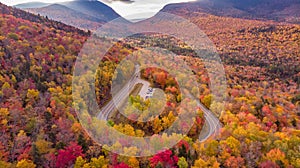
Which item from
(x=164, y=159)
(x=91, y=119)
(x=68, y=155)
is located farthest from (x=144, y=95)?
(x=68, y=155)

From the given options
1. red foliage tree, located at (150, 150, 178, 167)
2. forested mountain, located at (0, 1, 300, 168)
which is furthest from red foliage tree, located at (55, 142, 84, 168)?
red foliage tree, located at (150, 150, 178, 167)

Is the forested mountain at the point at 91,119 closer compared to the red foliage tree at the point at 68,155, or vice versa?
the red foliage tree at the point at 68,155

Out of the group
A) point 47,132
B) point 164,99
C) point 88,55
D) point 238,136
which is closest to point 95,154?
point 47,132

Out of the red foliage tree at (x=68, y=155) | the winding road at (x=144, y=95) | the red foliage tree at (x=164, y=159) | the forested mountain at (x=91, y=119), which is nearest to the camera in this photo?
the red foliage tree at (x=68, y=155)

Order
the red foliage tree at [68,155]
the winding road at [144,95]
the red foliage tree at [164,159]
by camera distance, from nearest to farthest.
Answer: the red foliage tree at [68,155], the red foliage tree at [164,159], the winding road at [144,95]

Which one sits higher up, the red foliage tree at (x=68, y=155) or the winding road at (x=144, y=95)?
the winding road at (x=144, y=95)

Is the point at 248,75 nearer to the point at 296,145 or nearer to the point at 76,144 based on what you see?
the point at 296,145

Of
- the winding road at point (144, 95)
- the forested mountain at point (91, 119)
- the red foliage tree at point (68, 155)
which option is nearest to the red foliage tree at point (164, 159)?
A: the forested mountain at point (91, 119)

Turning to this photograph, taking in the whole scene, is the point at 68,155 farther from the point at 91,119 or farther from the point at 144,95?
the point at 144,95

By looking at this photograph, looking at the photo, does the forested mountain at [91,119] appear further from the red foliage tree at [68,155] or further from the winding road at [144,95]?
the winding road at [144,95]

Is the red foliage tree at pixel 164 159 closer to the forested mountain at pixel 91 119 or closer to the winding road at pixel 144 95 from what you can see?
the forested mountain at pixel 91 119

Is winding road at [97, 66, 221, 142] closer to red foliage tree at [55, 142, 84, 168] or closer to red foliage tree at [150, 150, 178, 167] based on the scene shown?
red foliage tree at [150, 150, 178, 167]
